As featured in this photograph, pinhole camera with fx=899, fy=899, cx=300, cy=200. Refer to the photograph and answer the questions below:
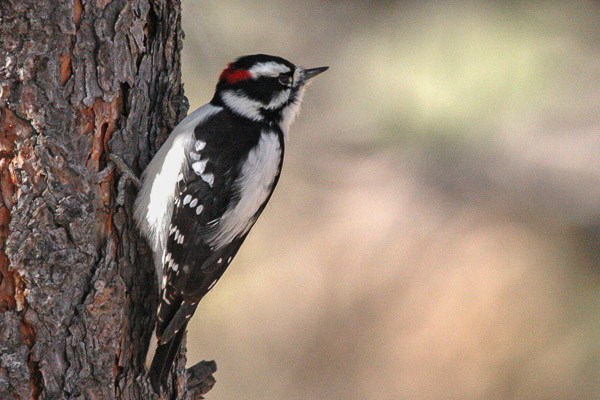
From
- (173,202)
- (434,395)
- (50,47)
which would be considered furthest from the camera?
(434,395)

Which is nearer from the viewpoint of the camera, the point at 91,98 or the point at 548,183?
the point at 91,98

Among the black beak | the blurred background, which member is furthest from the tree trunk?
the blurred background

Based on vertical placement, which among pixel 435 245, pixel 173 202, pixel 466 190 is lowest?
pixel 173 202

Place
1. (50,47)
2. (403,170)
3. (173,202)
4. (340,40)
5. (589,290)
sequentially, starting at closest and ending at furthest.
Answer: (50,47) < (173,202) < (589,290) < (403,170) < (340,40)

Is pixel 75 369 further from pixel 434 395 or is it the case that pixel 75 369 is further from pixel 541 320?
pixel 541 320

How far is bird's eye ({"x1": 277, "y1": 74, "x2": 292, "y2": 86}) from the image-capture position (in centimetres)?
358

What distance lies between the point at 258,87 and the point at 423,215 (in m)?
3.68

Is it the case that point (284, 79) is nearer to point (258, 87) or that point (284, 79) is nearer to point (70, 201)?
point (258, 87)

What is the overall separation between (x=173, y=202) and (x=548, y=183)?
14.8 ft

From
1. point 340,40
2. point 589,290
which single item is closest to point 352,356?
point 589,290

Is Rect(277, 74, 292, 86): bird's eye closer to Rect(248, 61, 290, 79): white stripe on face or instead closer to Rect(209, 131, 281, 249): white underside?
Rect(248, 61, 290, 79): white stripe on face

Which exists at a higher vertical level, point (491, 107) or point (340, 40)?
point (340, 40)

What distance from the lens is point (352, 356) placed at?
21.5 ft

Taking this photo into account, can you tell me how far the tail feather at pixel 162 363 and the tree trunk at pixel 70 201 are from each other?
32 mm
